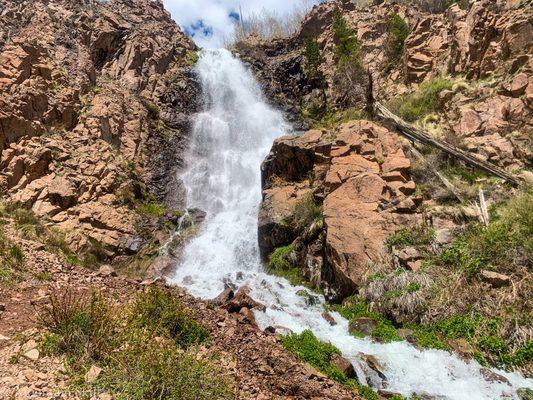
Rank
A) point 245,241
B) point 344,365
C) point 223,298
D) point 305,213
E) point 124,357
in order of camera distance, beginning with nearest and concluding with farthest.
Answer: point 124,357
point 344,365
point 223,298
point 305,213
point 245,241

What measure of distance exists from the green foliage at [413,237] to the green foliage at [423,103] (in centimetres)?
815

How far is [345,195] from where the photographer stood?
48.4 feet

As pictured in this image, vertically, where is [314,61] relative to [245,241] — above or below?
above

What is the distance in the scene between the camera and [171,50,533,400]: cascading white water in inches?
332

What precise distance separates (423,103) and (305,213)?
875 cm

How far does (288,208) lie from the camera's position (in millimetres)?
18000

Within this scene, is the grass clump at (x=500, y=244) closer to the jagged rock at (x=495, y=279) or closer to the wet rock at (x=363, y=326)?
the jagged rock at (x=495, y=279)

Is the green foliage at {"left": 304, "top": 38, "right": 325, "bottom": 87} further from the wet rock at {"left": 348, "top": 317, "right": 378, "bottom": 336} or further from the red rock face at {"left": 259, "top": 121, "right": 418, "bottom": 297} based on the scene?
the wet rock at {"left": 348, "top": 317, "right": 378, "bottom": 336}

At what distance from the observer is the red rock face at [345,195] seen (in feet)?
43.0

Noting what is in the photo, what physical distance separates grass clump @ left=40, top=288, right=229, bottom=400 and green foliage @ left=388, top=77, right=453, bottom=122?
1669 centimetres

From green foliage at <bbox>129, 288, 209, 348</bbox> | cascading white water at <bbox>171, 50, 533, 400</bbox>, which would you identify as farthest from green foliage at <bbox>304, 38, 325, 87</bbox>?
green foliage at <bbox>129, 288, 209, 348</bbox>

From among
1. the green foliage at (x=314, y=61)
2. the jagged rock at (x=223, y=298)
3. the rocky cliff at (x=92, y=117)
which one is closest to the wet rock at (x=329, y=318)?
the jagged rock at (x=223, y=298)

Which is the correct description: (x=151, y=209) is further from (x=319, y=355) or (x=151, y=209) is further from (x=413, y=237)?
(x=319, y=355)

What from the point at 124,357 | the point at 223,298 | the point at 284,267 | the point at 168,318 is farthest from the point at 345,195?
the point at 124,357
